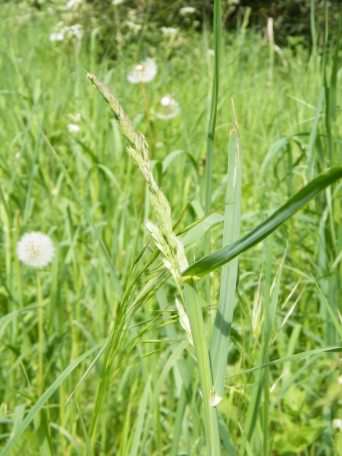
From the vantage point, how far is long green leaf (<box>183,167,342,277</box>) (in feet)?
1.27

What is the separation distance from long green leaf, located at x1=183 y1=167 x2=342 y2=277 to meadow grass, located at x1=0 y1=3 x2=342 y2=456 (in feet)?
0.07

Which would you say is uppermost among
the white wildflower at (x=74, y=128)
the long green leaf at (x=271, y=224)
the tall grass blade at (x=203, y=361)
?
the long green leaf at (x=271, y=224)

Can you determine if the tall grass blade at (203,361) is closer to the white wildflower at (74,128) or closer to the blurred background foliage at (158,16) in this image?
the white wildflower at (74,128)

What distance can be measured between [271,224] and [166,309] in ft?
0.55

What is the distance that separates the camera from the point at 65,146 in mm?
2713

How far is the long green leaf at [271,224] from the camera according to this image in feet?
1.27

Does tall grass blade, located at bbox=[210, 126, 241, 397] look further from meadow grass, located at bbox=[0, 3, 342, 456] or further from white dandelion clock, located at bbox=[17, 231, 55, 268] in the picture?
white dandelion clock, located at bbox=[17, 231, 55, 268]

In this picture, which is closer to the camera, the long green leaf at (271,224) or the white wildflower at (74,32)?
the long green leaf at (271,224)

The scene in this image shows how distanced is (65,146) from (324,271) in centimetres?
158

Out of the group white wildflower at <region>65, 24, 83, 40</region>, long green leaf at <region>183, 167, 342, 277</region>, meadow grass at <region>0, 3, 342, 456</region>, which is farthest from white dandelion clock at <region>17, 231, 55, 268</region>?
white wildflower at <region>65, 24, 83, 40</region>

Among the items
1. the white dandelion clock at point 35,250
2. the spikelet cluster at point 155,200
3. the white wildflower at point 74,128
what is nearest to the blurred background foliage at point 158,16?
the white wildflower at point 74,128

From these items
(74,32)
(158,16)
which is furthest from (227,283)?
(158,16)

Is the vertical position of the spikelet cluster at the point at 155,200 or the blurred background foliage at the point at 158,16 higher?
the spikelet cluster at the point at 155,200

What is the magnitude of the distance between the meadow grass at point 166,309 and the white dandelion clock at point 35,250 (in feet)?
0.10
